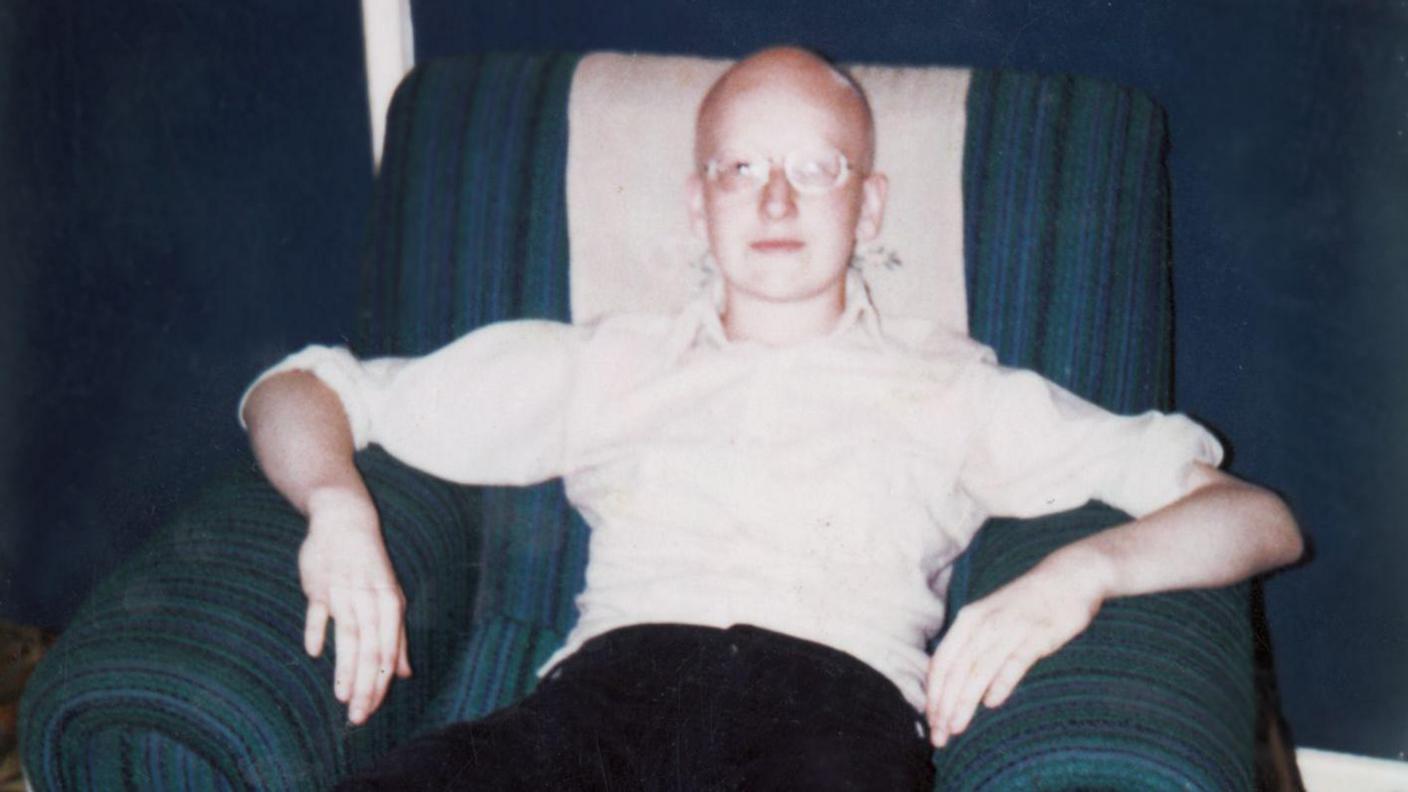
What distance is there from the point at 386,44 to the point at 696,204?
0.79 metres

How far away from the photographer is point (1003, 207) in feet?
5.18

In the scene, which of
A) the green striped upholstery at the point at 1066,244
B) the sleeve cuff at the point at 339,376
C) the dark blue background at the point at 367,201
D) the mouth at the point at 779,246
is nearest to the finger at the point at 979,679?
the green striped upholstery at the point at 1066,244

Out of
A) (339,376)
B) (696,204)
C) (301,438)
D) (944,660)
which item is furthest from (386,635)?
(696,204)

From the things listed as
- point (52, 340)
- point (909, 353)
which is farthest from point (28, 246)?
point (909, 353)

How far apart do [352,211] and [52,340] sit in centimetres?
56

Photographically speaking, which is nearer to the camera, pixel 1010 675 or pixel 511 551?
pixel 1010 675

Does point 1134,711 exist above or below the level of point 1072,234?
below

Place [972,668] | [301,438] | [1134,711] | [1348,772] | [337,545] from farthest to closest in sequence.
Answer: [1348,772]
[301,438]
[337,545]
[972,668]
[1134,711]

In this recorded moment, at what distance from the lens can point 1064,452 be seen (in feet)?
4.55

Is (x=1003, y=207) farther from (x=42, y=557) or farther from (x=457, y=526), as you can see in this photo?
(x=42, y=557)

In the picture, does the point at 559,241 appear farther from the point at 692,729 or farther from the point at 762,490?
the point at 692,729

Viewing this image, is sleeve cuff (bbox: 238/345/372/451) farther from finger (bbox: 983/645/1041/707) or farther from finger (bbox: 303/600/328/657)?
finger (bbox: 983/645/1041/707)

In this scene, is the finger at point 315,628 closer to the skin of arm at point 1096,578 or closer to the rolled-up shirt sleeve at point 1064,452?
the skin of arm at point 1096,578

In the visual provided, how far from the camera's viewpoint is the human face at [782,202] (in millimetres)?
1438
